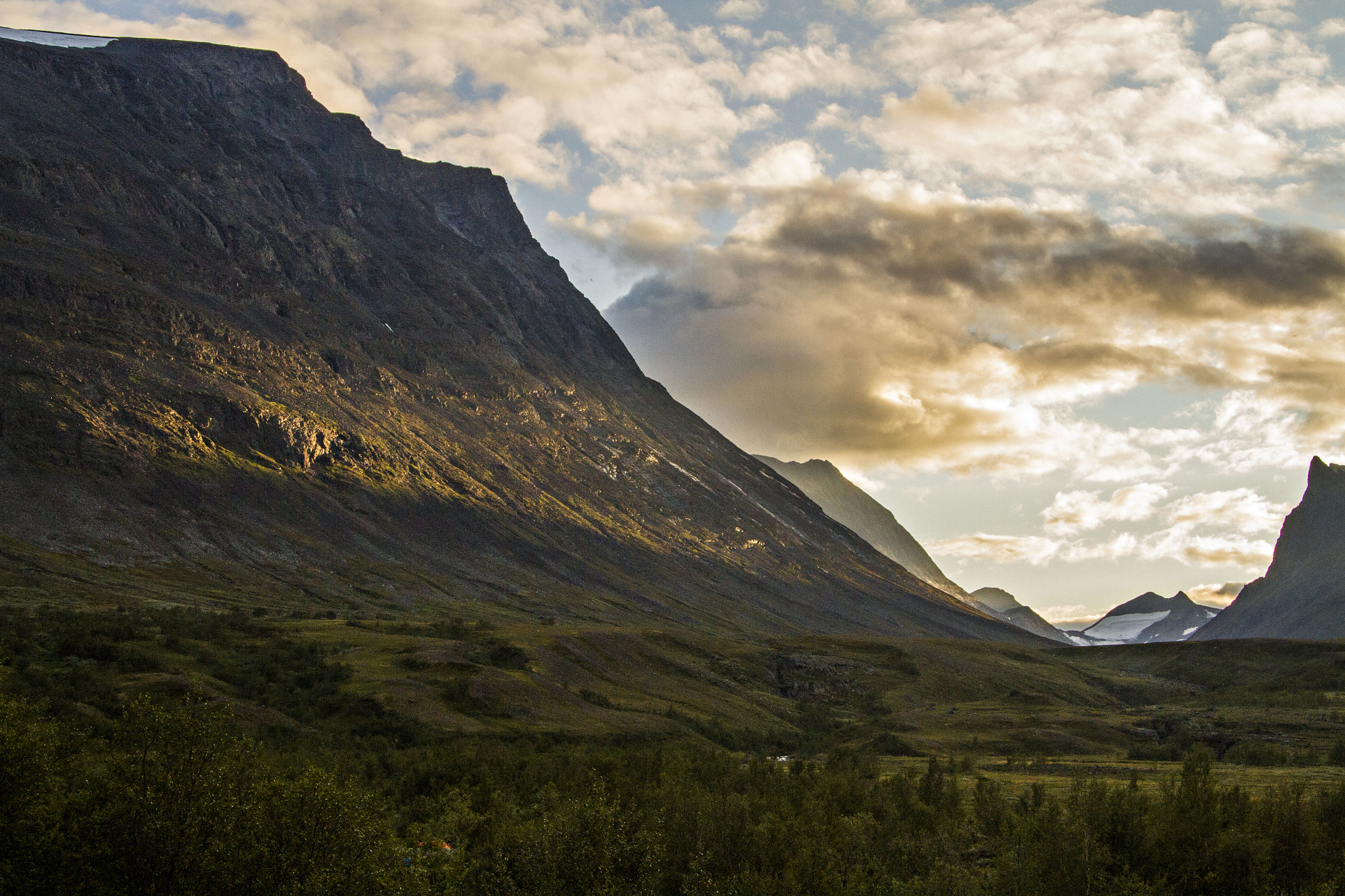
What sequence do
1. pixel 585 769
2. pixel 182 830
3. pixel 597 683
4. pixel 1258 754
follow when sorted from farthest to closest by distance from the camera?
pixel 597 683
pixel 1258 754
pixel 585 769
pixel 182 830

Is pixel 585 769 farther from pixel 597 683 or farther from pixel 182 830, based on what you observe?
pixel 597 683

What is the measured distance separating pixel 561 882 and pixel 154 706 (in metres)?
15.5

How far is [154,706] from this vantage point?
33.1m

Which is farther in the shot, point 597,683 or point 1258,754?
point 597,683

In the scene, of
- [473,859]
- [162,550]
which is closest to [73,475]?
[162,550]

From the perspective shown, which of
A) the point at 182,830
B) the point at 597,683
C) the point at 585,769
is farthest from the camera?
the point at 597,683

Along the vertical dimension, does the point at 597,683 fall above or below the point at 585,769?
above

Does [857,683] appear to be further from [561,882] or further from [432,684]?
[561,882]

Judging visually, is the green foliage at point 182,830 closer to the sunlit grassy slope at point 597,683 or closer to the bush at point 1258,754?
the sunlit grassy slope at point 597,683

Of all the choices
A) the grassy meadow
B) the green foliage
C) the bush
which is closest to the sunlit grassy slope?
the bush

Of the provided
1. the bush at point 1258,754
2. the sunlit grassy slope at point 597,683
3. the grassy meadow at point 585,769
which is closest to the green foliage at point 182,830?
the grassy meadow at point 585,769

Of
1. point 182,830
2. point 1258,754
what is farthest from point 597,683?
point 182,830

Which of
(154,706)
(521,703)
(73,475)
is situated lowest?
(521,703)

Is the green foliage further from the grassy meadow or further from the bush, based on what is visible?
the bush
